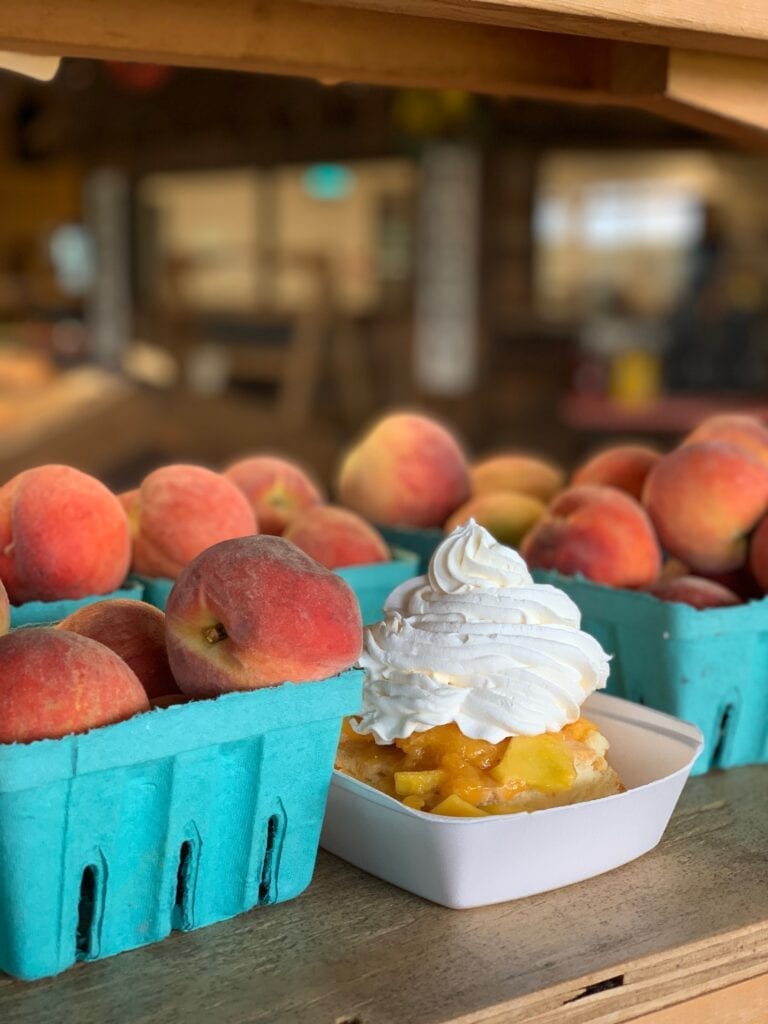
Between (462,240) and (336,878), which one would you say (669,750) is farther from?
(462,240)

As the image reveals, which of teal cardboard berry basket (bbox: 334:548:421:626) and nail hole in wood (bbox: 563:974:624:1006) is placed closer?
nail hole in wood (bbox: 563:974:624:1006)

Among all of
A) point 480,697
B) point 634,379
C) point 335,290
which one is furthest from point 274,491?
point 335,290

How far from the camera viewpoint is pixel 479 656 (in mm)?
914

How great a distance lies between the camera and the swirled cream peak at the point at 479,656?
89cm

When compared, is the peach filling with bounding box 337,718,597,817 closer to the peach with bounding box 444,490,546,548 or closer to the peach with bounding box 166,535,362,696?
the peach with bounding box 166,535,362,696

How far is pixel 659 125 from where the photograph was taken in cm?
583

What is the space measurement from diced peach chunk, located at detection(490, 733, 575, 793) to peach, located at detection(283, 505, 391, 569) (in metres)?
0.43

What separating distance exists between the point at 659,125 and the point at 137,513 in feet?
16.9

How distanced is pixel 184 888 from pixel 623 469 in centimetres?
82

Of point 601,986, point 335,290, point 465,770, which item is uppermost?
point 335,290

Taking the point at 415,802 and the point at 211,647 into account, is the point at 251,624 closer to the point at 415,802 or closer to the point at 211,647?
the point at 211,647


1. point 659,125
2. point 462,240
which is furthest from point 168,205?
point 659,125

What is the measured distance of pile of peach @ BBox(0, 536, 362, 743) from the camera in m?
0.75

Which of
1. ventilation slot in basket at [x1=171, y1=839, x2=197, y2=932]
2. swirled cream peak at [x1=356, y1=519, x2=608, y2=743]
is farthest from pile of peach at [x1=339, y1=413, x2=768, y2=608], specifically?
ventilation slot in basket at [x1=171, y1=839, x2=197, y2=932]
